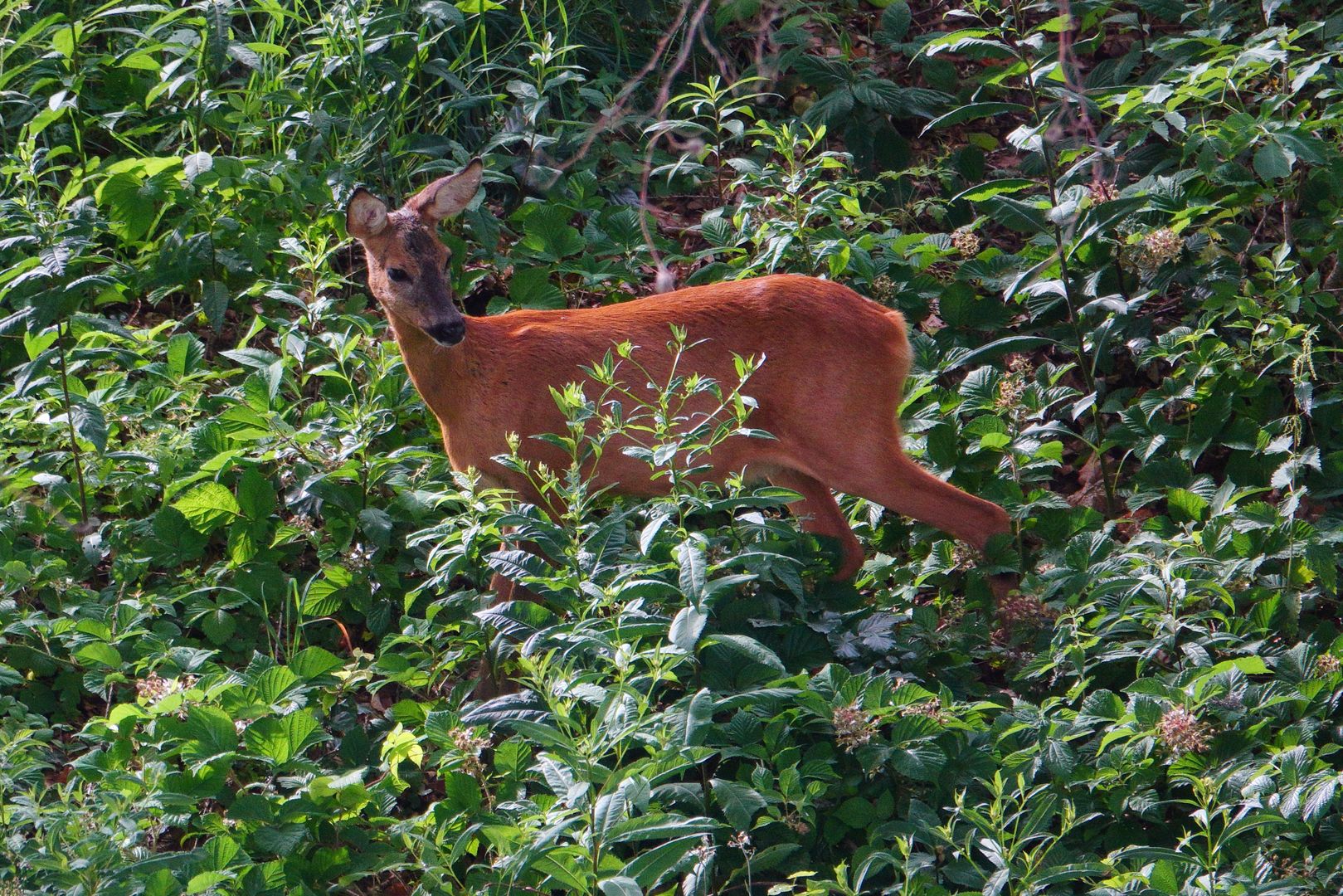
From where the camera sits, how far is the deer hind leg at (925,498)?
5.19 m

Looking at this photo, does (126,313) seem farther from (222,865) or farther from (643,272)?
(222,865)

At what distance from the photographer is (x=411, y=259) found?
5.05 meters

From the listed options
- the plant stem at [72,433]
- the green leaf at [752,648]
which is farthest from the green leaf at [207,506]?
the green leaf at [752,648]

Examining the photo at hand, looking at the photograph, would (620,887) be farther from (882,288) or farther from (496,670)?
(882,288)

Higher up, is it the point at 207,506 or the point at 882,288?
the point at 882,288

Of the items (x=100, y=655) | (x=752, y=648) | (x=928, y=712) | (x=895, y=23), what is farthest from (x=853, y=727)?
(x=895, y=23)

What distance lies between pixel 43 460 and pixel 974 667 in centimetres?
349

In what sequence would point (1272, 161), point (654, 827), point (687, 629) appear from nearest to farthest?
point (654, 827), point (687, 629), point (1272, 161)

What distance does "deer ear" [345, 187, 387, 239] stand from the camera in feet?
16.2

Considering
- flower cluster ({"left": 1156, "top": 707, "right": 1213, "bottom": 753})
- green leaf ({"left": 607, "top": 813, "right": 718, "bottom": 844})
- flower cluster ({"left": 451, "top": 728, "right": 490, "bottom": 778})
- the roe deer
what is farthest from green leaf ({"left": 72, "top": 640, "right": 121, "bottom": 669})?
flower cluster ({"left": 1156, "top": 707, "right": 1213, "bottom": 753})

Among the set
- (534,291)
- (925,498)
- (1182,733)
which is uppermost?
(534,291)

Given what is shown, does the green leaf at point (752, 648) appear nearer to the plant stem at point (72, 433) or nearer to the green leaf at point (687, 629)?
the green leaf at point (687, 629)

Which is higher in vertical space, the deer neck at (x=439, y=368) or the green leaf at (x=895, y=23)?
the green leaf at (x=895, y=23)

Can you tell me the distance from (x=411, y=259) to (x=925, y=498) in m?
2.03
